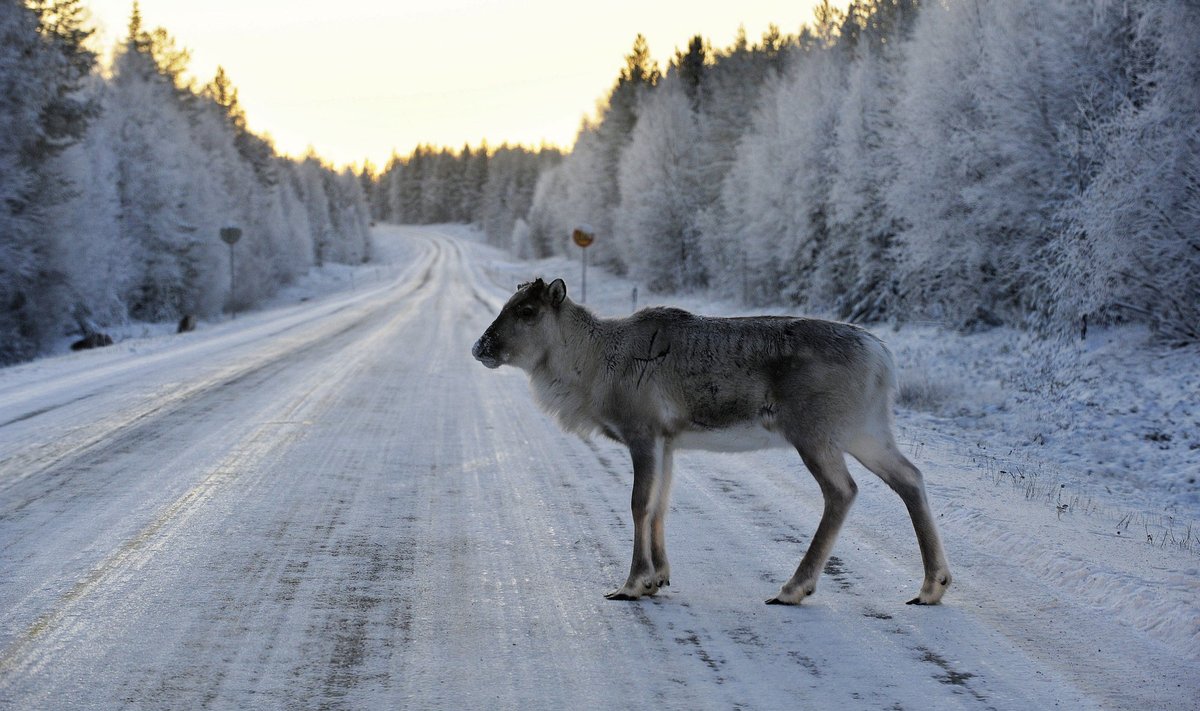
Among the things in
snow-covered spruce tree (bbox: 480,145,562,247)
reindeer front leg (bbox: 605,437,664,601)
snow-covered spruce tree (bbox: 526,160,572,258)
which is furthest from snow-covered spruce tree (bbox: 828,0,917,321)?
snow-covered spruce tree (bbox: 480,145,562,247)

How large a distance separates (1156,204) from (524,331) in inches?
508

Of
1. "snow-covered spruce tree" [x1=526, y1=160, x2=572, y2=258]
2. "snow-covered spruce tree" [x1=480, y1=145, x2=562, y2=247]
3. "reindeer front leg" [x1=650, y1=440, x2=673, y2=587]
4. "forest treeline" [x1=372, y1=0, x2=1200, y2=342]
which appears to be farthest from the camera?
"snow-covered spruce tree" [x1=480, y1=145, x2=562, y2=247]

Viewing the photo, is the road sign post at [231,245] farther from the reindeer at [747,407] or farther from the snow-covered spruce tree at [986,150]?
the reindeer at [747,407]

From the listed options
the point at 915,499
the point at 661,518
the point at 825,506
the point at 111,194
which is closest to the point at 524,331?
the point at 661,518

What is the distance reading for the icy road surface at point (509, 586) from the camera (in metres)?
4.12

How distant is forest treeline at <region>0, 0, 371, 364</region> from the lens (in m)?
27.0

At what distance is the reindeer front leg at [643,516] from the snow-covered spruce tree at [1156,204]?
12.4 metres

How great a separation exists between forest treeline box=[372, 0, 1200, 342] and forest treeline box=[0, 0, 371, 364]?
23.6 m

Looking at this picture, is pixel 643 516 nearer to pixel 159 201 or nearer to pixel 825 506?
pixel 825 506

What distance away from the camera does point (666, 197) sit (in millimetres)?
52969

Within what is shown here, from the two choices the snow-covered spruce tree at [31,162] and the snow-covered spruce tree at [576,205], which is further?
the snow-covered spruce tree at [576,205]

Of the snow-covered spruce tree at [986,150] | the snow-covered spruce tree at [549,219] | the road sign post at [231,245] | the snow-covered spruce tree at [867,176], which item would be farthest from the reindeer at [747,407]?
the snow-covered spruce tree at [549,219]

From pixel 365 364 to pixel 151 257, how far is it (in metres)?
28.5

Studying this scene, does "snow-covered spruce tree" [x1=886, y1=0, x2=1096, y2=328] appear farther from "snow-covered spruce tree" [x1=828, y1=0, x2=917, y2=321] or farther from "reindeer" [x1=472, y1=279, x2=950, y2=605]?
"reindeer" [x1=472, y1=279, x2=950, y2=605]
